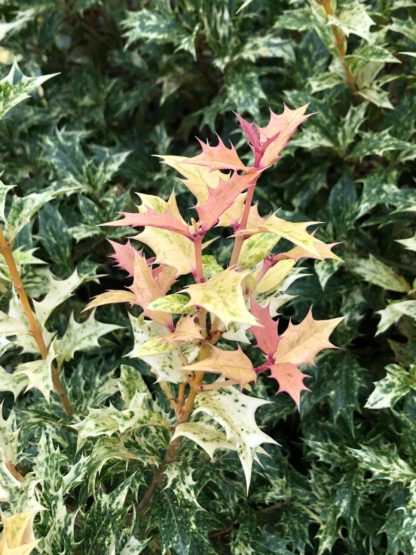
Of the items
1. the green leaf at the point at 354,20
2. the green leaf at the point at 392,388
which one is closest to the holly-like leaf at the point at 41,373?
the green leaf at the point at 392,388

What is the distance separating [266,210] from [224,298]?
2.86 feet

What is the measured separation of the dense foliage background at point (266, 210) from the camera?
3.96ft

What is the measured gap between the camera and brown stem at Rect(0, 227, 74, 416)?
3.62 feet

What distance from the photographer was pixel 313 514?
1.35 meters

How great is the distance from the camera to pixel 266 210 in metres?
1.66

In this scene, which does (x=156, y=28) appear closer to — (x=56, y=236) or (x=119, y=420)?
(x=56, y=236)

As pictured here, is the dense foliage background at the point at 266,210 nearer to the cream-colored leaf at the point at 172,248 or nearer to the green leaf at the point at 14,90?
the green leaf at the point at 14,90

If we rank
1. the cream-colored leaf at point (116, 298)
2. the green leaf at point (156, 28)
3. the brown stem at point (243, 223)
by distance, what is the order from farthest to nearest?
the green leaf at point (156, 28) → the cream-colored leaf at point (116, 298) → the brown stem at point (243, 223)

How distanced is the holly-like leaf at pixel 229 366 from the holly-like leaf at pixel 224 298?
0.10 meters

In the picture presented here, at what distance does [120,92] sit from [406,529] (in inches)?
51.0

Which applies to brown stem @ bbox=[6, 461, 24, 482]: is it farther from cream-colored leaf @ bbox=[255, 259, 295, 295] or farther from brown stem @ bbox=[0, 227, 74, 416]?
cream-colored leaf @ bbox=[255, 259, 295, 295]

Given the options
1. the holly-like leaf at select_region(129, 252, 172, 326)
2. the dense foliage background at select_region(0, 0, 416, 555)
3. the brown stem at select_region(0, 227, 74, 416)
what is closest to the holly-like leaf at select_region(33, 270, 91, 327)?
the brown stem at select_region(0, 227, 74, 416)

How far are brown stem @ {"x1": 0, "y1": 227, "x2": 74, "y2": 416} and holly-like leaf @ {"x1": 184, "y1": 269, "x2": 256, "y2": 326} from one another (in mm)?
388

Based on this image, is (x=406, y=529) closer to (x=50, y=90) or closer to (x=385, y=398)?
(x=385, y=398)
